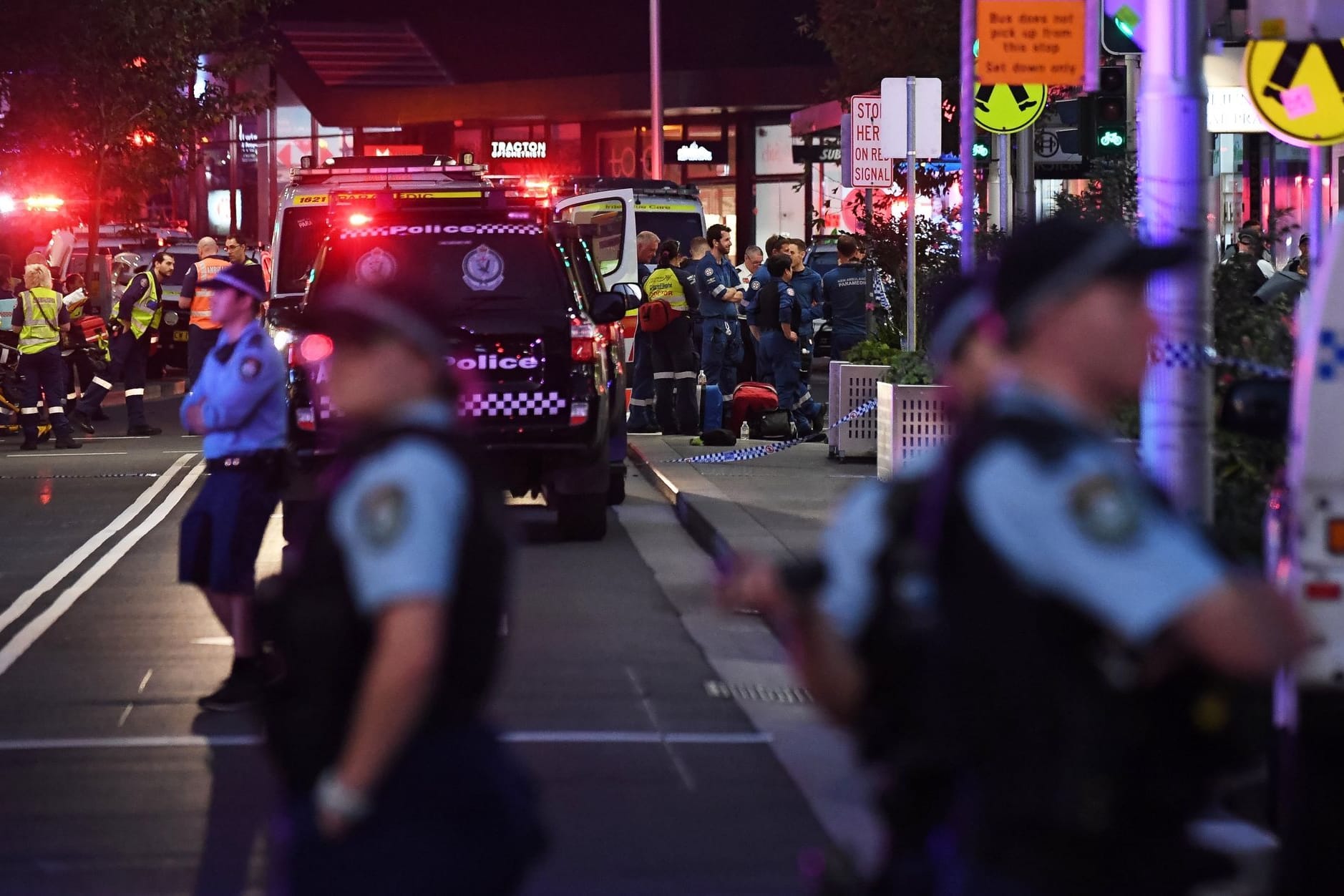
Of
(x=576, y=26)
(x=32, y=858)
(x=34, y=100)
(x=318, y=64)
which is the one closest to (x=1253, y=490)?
(x=32, y=858)

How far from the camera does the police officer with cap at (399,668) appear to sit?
3.39m

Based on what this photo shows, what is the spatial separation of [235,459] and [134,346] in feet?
51.0

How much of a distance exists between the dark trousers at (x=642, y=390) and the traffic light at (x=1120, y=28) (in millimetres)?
9496

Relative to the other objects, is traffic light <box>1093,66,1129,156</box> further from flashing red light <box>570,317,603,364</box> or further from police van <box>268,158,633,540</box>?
flashing red light <box>570,317,603,364</box>

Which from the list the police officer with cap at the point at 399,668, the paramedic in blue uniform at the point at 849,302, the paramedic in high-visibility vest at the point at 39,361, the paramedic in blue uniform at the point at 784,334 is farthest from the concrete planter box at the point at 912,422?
the police officer with cap at the point at 399,668

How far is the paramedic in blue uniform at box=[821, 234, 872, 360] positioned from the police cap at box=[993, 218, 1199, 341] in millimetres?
18498

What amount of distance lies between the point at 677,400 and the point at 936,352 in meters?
18.8

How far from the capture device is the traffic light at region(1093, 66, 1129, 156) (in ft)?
56.5

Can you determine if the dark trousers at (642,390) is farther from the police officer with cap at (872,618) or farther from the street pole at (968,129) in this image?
the police officer with cap at (872,618)

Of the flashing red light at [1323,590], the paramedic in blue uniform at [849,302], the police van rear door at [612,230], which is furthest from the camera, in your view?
the police van rear door at [612,230]

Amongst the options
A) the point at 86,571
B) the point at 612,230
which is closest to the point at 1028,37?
the point at 86,571

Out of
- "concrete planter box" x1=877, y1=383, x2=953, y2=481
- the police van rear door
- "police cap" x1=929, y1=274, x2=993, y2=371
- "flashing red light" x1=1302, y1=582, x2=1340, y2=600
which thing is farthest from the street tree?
"police cap" x1=929, y1=274, x2=993, y2=371

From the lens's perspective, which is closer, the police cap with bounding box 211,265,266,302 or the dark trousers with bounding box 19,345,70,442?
the police cap with bounding box 211,265,266,302

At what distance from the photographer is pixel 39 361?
72.2ft
